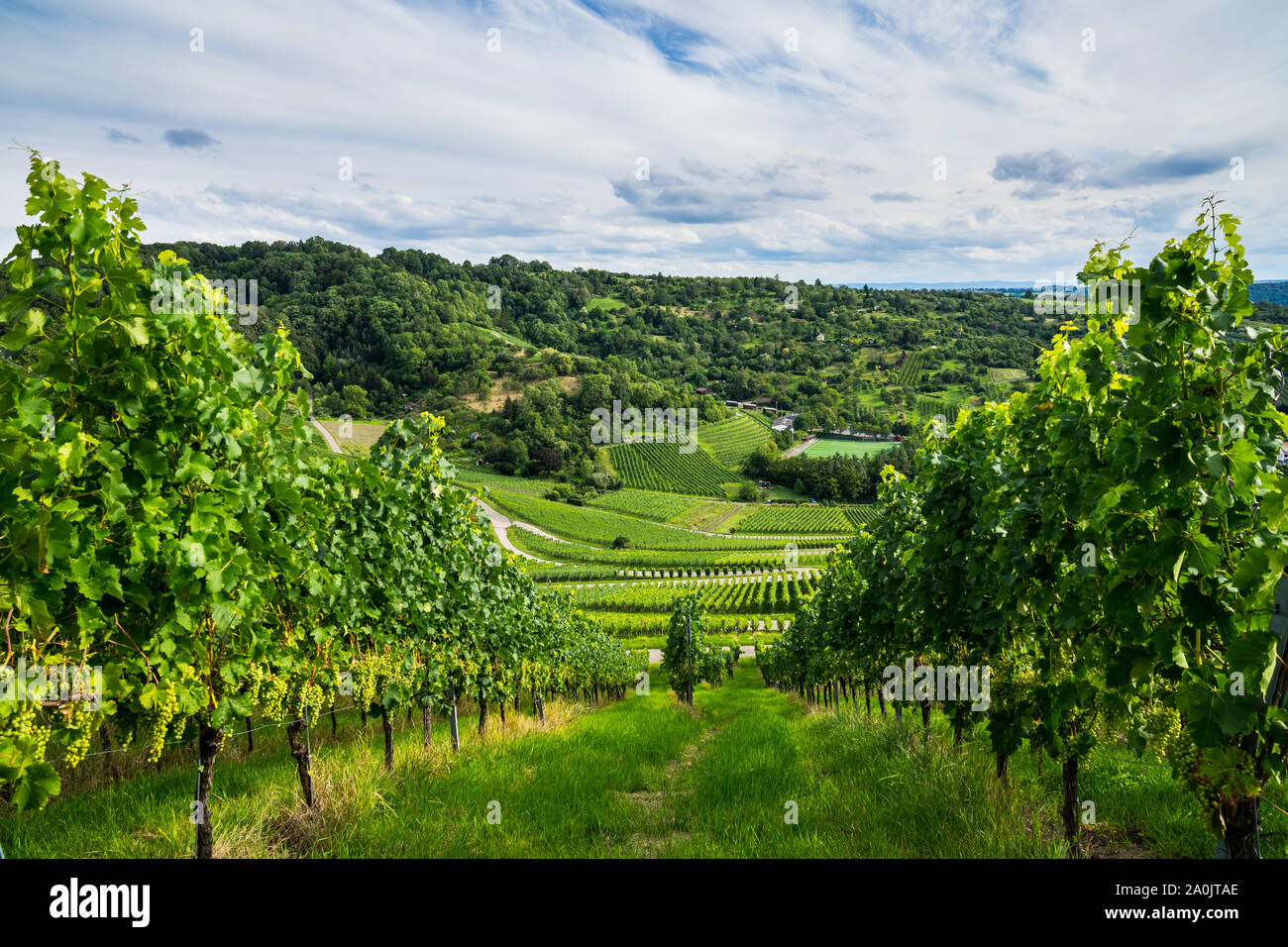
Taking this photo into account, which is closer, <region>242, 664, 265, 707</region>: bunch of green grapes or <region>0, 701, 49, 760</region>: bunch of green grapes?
<region>0, 701, 49, 760</region>: bunch of green grapes

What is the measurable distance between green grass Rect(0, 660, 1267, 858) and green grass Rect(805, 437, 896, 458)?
5056 inches

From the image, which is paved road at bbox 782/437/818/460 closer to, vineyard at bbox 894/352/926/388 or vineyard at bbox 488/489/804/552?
vineyard at bbox 894/352/926/388

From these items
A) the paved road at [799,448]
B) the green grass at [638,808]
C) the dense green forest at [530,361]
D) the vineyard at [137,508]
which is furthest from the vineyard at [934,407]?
the vineyard at [137,508]

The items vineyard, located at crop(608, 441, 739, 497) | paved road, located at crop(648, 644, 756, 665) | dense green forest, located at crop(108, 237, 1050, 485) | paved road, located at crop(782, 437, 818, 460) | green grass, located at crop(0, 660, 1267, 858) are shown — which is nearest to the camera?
green grass, located at crop(0, 660, 1267, 858)

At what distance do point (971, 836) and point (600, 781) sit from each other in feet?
12.4

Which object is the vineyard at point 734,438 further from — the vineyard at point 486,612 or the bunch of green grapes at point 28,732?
the bunch of green grapes at point 28,732

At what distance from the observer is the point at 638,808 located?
582 cm

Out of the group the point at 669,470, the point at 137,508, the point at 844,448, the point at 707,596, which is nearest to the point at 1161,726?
the point at 137,508

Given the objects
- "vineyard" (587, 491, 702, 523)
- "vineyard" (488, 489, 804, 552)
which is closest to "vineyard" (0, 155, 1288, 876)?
"vineyard" (488, 489, 804, 552)

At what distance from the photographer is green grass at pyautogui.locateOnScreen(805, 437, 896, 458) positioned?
132 m

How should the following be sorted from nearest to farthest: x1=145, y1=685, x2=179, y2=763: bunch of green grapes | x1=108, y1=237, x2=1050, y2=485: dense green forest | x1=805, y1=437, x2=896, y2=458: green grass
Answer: x1=145, y1=685, x2=179, y2=763: bunch of green grapes → x1=108, y1=237, x2=1050, y2=485: dense green forest → x1=805, y1=437, x2=896, y2=458: green grass

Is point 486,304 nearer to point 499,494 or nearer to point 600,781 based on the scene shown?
point 499,494

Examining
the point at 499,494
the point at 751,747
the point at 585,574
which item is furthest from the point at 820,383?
the point at 751,747

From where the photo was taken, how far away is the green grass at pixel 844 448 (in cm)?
13250
